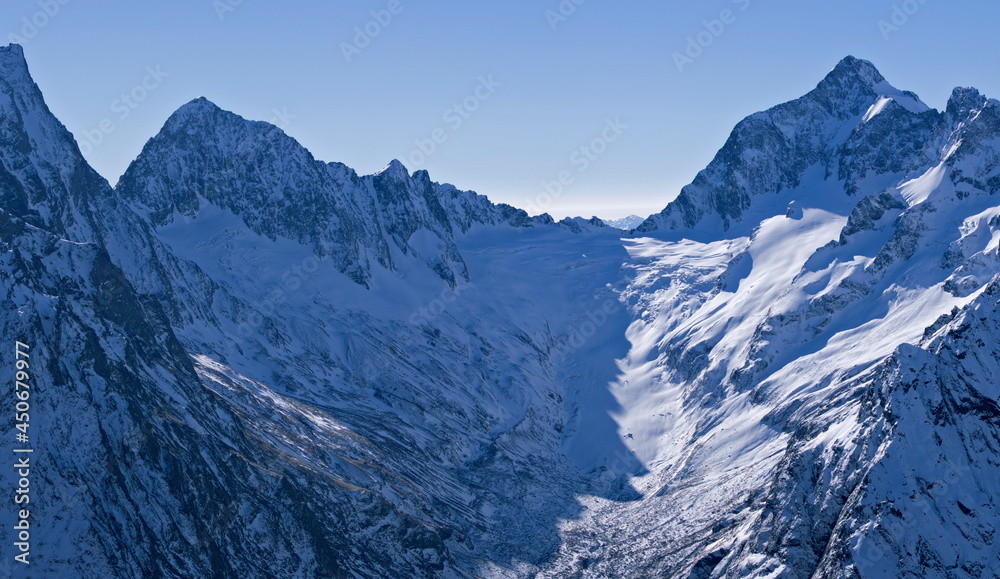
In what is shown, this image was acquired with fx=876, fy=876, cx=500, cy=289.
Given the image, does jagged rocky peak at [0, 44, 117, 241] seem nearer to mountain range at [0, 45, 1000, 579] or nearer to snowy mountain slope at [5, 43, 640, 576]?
mountain range at [0, 45, 1000, 579]

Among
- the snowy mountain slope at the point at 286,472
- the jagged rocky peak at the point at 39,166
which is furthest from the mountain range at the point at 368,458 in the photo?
the jagged rocky peak at the point at 39,166

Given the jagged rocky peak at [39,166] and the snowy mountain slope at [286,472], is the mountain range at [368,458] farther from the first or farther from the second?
the jagged rocky peak at [39,166]

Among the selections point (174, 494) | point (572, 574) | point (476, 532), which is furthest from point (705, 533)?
point (174, 494)

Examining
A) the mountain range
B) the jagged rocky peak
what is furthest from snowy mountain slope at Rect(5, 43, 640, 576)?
the jagged rocky peak

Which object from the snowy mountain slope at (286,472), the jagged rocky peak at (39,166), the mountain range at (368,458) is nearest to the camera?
the mountain range at (368,458)

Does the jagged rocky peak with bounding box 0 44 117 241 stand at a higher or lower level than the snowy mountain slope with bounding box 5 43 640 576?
higher

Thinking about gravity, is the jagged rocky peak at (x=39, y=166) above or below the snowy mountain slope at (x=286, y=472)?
above

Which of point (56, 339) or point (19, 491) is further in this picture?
point (56, 339)

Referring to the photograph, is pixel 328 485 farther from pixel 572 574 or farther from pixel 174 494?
pixel 572 574

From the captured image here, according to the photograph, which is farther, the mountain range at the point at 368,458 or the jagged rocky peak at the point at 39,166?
the jagged rocky peak at the point at 39,166

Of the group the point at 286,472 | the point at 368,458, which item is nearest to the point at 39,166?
the point at 286,472

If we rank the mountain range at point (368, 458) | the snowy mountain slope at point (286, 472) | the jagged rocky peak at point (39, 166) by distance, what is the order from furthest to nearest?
the jagged rocky peak at point (39, 166)
the snowy mountain slope at point (286, 472)
the mountain range at point (368, 458)
